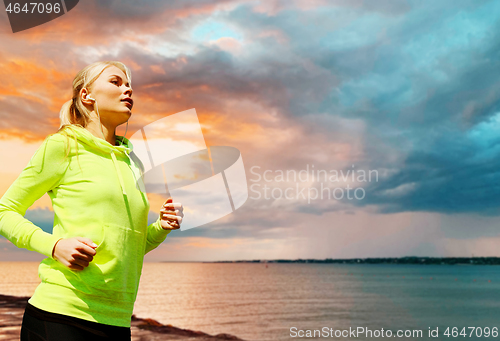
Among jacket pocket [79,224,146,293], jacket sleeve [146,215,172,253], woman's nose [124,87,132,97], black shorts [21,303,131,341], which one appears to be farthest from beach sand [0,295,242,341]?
woman's nose [124,87,132,97]

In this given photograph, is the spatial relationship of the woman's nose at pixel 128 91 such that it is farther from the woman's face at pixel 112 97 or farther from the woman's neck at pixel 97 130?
the woman's neck at pixel 97 130

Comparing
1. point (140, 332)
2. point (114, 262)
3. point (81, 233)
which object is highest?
point (81, 233)

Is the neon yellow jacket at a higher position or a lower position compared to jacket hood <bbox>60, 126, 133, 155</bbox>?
lower

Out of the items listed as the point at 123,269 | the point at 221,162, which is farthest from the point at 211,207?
the point at 123,269

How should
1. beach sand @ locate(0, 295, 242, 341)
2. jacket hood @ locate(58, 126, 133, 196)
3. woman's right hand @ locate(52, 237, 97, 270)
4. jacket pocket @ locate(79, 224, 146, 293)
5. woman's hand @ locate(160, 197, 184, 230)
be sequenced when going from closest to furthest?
woman's right hand @ locate(52, 237, 97, 270)
jacket pocket @ locate(79, 224, 146, 293)
jacket hood @ locate(58, 126, 133, 196)
woman's hand @ locate(160, 197, 184, 230)
beach sand @ locate(0, 295, 242, 341)

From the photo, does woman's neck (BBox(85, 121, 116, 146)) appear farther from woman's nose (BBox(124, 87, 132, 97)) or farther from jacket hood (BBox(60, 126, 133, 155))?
woman's nose (BBox(124, 87, 132, 97))

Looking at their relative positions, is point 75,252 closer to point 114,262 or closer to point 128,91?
point 114,262

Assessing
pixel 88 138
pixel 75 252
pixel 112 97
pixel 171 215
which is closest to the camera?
pixel 75 252

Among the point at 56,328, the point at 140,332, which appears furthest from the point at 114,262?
the point at 140,332

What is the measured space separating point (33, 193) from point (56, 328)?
1.67 ft

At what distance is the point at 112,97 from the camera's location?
5.32ft

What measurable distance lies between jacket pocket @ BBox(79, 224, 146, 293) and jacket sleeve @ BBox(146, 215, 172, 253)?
0.93 feet

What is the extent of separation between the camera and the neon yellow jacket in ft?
4.45

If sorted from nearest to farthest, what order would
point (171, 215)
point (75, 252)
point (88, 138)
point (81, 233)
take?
point (75, 252) < point (81, 233) < point (88, 138) < point (171, 215)
